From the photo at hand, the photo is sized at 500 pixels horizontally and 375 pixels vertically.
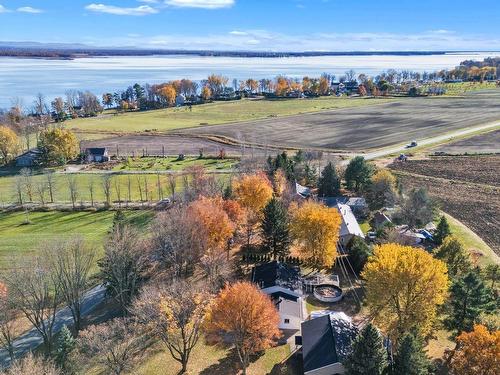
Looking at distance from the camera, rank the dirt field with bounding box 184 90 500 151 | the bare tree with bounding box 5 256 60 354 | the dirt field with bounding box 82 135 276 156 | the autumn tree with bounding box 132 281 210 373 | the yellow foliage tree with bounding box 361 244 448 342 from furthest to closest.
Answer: the dirt field with bounding box 184 90 500 151
the dirt field with bounding box 82 135 276 156
the bare tree with bounding box 5 256 60 354
the yellow foliage tree with bounding box 361 244 448 342
the autumn tree with bounding box 132 281 210 373

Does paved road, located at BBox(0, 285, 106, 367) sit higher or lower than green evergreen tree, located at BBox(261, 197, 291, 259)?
lower

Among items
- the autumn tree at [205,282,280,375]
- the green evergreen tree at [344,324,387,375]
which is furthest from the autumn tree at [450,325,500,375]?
the autumn tree at [205,282,280,375]

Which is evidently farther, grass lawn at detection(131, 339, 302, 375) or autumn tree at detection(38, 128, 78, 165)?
autumn tree at detection(38, 128, 78, 165)

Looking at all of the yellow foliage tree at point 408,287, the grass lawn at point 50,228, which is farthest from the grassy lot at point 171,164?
the yellow foliage tree at point 408,287

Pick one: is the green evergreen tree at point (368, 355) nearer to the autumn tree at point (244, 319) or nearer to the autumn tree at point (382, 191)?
the autumn tree at point (244, 319)

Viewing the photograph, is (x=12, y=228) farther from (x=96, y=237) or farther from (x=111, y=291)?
(x=111, y=291)

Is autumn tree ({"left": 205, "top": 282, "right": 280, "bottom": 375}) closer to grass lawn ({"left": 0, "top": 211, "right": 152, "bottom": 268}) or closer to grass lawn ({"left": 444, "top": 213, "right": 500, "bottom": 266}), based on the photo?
grass lawn ({"left": 0, "top": 211, "right": 152, "bottom": 268})
